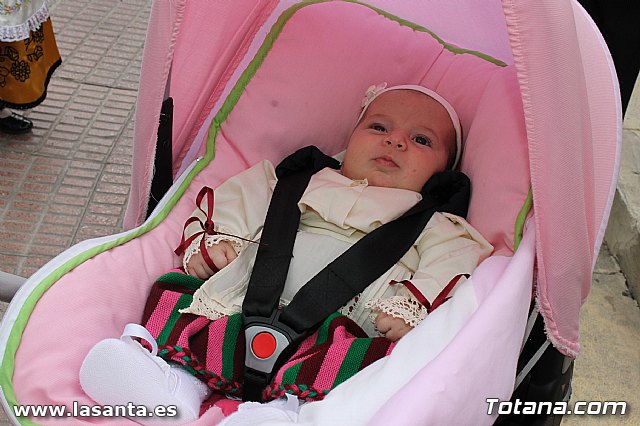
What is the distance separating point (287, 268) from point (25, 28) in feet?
5.00

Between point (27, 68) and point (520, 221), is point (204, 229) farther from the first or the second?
point (27, 68)

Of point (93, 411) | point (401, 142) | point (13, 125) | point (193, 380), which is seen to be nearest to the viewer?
point (93, 411)

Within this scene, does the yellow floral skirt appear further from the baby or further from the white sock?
the white sock

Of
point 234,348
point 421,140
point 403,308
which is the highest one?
point 421,140

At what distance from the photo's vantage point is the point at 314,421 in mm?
1143

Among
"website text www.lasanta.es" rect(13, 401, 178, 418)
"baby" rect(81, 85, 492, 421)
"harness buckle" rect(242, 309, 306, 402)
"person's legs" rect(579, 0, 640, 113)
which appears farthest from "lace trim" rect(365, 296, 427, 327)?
"person's legs" rect(579, 0, 640, 113)

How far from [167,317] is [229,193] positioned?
37cm

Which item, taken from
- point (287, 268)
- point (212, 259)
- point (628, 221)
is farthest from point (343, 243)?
point (628, 221)

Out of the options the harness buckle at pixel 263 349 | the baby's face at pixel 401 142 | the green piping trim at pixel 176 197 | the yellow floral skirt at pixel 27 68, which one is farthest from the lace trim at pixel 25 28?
the harness buckle at pixel 263 349

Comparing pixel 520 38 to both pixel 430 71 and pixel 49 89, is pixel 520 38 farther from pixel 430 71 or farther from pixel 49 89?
pixel 49 89

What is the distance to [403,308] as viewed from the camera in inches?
57.3

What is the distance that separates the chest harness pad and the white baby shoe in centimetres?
15

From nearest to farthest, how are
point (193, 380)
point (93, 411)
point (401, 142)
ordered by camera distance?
point (93, 411)
point (193, 380)
point (401, 142)

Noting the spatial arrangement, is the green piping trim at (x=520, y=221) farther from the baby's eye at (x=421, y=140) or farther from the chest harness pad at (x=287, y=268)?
the baby's eye at (x=421, y=140)
